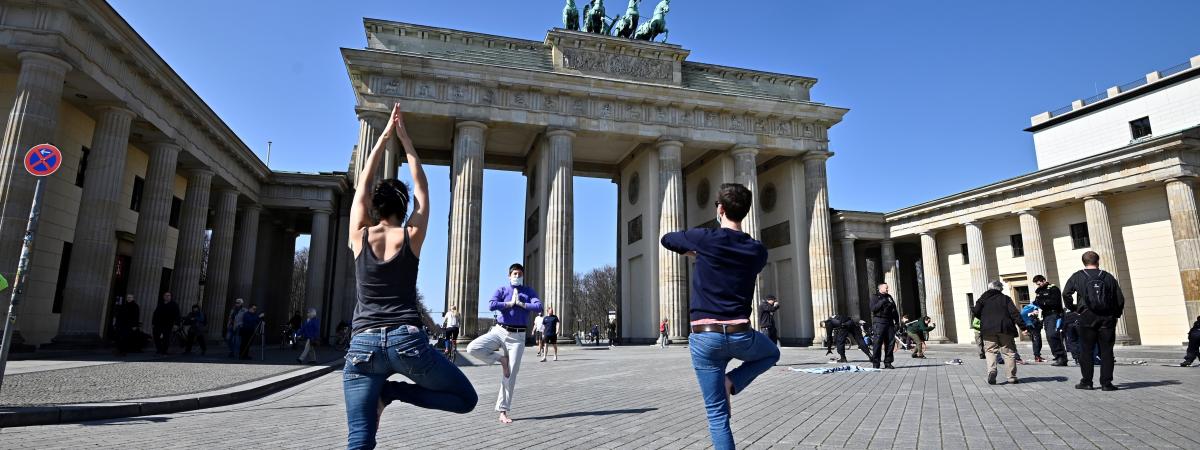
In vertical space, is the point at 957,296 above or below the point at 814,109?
below

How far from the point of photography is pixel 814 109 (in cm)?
3347

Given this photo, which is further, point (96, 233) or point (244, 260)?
point (244, 260)

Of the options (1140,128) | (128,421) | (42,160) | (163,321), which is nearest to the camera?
(128,421)

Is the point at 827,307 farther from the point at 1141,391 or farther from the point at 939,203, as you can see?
the point at 1141,391

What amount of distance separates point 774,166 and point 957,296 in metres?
12.7

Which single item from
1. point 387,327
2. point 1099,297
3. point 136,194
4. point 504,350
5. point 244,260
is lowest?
point 504,350

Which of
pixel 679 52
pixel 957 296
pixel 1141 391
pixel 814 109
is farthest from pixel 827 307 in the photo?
pixel 1141 391

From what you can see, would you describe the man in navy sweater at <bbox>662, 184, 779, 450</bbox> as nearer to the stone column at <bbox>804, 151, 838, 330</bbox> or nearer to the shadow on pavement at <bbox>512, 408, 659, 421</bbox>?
the shadow on pavement at <bbox>512, 408, 659, 421</bbox>

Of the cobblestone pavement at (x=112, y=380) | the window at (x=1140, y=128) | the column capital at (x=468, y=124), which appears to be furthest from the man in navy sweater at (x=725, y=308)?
the window at (x=1140, y=128)

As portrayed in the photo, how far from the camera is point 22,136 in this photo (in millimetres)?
14055

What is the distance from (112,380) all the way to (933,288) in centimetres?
3636

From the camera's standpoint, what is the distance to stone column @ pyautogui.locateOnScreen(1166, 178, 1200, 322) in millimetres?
23062

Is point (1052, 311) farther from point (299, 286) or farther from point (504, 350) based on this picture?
point (299, 286)

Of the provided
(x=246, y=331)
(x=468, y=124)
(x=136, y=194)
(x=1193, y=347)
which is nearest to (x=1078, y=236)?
(x=1193, y=347)
